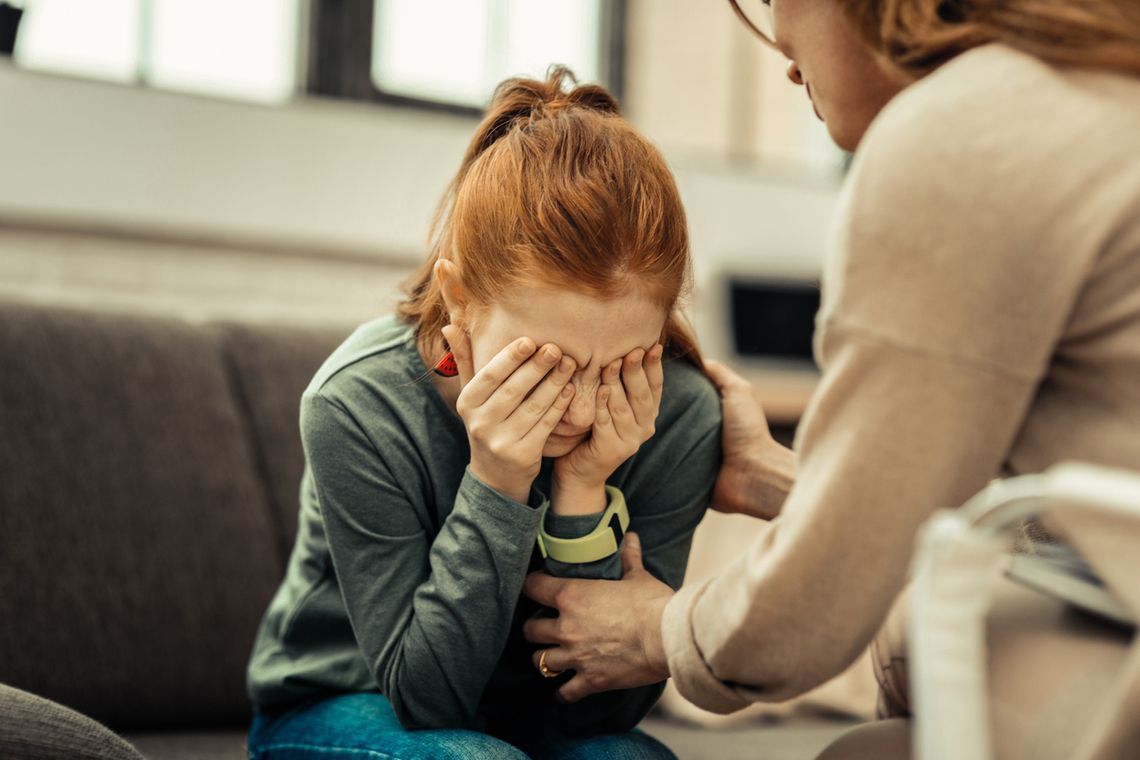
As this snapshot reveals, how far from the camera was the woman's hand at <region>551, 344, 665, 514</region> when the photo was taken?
1.12 meters

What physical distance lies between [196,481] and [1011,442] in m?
1.21

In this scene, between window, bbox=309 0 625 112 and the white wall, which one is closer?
the white wall

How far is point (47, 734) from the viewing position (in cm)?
96

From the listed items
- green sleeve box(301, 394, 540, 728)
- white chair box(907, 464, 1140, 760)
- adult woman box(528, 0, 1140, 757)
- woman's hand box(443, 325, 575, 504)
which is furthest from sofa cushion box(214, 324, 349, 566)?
white chair box(907, 464, 1140, 760)

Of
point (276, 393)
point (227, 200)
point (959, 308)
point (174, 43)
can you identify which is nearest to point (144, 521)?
point (276, 393)

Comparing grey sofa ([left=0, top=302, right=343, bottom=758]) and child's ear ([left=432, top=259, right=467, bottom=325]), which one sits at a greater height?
child's ear ([left=432, top=259, right=467, bottom=325])

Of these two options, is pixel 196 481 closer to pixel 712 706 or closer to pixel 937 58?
pixel 712 706

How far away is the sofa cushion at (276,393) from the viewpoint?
1794 mm

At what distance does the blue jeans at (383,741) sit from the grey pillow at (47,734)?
0.65 ft

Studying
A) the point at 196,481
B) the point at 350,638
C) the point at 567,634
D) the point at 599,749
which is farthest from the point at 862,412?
the point at 196,481

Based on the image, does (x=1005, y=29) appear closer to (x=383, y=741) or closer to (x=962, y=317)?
(x=962, y=317)

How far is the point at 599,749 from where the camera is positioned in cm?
120

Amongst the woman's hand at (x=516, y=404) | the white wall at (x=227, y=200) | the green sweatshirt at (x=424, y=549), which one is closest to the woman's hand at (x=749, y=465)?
the green sweatshirt at (x=424, y=549)

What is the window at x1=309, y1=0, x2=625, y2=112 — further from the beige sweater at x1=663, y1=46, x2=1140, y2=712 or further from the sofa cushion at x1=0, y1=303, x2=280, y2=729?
the beige sweater at x1=663, y1=46, x2=1140, y2=712
